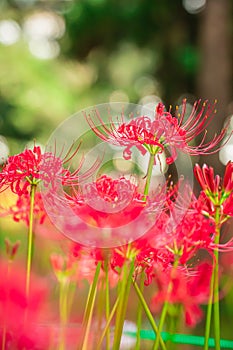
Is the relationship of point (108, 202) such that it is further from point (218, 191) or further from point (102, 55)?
point (102, 55)

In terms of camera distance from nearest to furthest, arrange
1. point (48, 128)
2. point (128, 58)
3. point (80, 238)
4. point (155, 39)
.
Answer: point (80, 238), point (155, 39), point (48, 128), point (128, 58)

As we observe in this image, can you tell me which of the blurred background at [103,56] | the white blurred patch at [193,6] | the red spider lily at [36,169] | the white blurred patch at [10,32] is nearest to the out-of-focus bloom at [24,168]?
the red spider lily at [36,169]

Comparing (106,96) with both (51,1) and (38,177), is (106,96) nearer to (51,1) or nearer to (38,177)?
(51,1)

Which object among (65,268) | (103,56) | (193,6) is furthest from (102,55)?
(65,268)

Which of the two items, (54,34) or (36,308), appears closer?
(36,308)

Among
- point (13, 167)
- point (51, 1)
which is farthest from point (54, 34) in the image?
point (13, 167)
